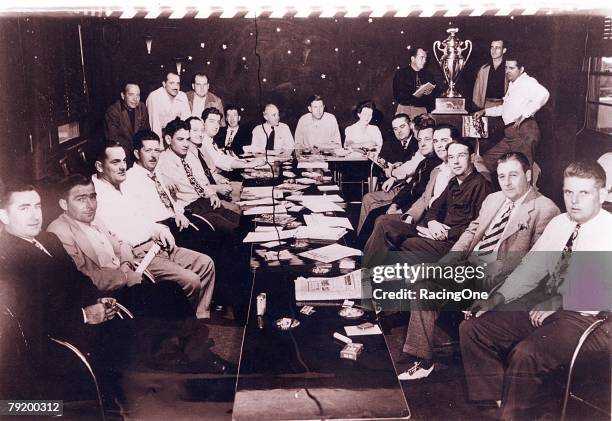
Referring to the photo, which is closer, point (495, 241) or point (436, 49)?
point (436, 49)

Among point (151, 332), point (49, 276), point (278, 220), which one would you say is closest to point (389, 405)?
point (278, 220)

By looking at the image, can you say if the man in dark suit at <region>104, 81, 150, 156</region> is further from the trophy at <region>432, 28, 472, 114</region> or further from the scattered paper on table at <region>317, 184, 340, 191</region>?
the trophy at <region>432, 28, 472, 114</region>

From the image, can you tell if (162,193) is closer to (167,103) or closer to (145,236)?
(145,236)

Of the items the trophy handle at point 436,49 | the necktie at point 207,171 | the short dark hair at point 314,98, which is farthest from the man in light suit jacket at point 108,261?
the trophy handle at point 436,49

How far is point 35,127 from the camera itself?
272 centimetres

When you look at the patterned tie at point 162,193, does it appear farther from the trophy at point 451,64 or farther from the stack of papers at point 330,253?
the trophy at point 451,64

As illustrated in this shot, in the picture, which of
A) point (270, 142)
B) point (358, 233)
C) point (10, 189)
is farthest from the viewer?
point (358, 233)

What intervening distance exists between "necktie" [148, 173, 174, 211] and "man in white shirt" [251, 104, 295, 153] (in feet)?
1.58

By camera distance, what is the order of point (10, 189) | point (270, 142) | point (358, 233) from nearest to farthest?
1. point (10, 189)
2. point (270, 142)
3. point (358, 233)

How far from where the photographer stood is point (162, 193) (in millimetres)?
2865

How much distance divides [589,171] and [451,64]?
835mm

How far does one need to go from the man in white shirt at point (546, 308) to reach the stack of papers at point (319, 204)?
864 mm

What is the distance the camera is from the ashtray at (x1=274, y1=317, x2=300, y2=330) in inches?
108

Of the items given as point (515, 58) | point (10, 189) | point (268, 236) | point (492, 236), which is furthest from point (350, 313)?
point (10, 189)
